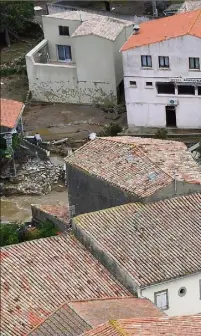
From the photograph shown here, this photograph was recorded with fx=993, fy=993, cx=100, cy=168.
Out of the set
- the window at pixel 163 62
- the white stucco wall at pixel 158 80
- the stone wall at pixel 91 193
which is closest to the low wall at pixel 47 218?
the stone wall at pixel 91 193

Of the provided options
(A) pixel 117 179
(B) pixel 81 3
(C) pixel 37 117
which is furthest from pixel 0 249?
(B) pixel 81 3

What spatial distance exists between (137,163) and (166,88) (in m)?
14.1

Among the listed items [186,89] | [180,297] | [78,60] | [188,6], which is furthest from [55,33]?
[180,297]

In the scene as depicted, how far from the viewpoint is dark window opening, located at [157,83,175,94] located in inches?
1924

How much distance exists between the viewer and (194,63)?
1893 inches

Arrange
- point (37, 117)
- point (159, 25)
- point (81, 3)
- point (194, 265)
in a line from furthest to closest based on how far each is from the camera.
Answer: point (81, 3)
point (37, 117)
point (159, 25)
point (194, 265)

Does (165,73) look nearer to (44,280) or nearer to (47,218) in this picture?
(47,218)

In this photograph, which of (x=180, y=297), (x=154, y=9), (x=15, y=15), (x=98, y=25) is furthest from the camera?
(x=15, y=15)

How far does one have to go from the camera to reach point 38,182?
155 feet

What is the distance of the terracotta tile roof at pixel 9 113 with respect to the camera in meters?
48.0

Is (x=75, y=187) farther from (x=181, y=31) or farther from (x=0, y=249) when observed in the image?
(x=181, y=31)

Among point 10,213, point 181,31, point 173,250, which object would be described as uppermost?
point 181,31

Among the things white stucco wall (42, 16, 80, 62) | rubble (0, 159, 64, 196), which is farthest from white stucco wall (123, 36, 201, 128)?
white stucco wall (42, 16, 80, 62)

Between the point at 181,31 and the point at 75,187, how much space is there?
45.3 feet
